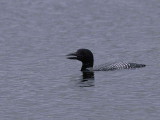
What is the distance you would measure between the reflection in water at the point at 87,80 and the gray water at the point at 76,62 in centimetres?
3

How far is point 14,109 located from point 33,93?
84.9 inches

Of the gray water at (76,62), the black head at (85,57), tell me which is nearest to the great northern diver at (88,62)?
the black head at (85,57)

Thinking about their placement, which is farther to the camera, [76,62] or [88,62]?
[76,62]

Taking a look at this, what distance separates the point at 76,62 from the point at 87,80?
10.9ft

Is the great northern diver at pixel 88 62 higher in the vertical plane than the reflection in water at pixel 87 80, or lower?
higher

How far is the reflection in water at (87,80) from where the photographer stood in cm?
2642

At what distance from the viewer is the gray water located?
22719 millimetres

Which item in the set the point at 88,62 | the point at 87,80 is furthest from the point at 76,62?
the point at 87,80

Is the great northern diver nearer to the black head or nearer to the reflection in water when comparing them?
the black head

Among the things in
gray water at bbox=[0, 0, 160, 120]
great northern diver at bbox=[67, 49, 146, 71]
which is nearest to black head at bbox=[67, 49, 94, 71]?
great northern diver at bbox=[67, 49, 146, 71]

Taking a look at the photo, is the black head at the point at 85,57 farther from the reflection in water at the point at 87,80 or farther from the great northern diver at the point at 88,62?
the reflection in water at the point at 87,80

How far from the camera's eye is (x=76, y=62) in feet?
100

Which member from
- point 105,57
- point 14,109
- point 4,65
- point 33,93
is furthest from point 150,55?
point 14,109

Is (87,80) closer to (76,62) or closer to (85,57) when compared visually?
(85,57)
